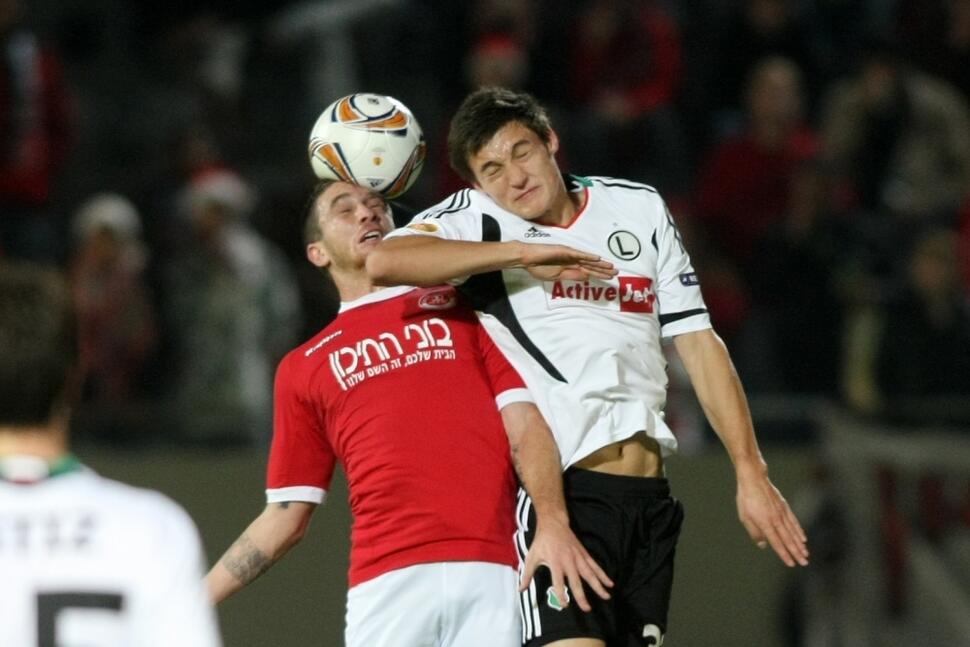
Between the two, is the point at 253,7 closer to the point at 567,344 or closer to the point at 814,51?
the point at 814,51

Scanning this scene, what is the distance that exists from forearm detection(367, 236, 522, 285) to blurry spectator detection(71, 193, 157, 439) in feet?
15.7

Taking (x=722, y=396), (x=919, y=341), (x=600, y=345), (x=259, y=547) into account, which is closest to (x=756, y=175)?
(x=919, y=341)

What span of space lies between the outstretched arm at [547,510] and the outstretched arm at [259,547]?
0.70 meters

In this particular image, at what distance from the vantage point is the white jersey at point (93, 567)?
7.85 ft

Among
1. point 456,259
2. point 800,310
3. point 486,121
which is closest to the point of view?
point 456,259

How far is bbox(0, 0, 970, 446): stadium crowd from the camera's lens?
28.1ft

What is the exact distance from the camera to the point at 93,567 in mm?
2438

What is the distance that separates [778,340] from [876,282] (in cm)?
58

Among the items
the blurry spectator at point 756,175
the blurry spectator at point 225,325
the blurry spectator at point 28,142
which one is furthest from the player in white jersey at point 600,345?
the blurry spectator at point 28,142

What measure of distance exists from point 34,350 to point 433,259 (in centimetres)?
179

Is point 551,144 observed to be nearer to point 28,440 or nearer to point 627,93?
point 28,440

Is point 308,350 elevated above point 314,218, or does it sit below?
below

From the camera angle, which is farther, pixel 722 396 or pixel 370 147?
pixel 370 147

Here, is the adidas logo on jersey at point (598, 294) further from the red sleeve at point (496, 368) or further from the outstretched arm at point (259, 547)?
the outstretched arm at point (259, 547)
